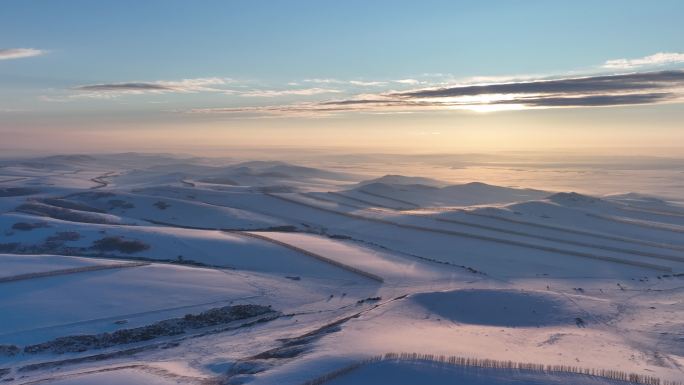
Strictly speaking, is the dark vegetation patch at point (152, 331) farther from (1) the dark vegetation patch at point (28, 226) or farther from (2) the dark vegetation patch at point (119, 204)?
(2) the dark vegetation patch at point (119, 204)

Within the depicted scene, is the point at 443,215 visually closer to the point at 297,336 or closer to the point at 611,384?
the point at 297,336

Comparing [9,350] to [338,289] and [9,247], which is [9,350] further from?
[9,247]

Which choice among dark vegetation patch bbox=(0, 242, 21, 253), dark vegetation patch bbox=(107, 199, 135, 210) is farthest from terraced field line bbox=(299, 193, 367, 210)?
dark vegetation patch bbox=(0, 242, 21, 253)

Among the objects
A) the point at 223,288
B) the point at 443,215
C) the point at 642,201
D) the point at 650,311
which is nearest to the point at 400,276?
the point at 223,288

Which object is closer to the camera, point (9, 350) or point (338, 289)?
point (9, 350)

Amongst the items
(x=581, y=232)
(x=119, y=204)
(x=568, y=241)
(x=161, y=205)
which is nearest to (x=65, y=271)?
(x=161, y=205)

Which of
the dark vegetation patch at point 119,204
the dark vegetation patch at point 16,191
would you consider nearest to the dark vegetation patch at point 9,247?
the dark vegetation patch at point 119,204

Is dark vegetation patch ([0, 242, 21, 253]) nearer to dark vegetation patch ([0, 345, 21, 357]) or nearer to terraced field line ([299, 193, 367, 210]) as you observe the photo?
dark vegetation patch ([0, 345, 21, 357])
